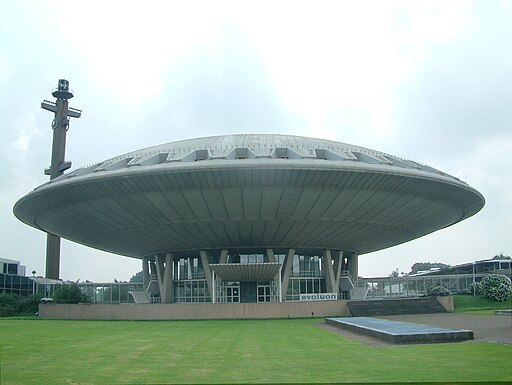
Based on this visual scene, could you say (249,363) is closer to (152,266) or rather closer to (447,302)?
(447,302)

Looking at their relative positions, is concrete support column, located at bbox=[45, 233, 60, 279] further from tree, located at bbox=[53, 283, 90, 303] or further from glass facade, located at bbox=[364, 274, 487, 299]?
glass facade, located at bbox=[364, 274, 487, 299]

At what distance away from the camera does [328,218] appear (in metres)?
42.5

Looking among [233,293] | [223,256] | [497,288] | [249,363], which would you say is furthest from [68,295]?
[249,363]

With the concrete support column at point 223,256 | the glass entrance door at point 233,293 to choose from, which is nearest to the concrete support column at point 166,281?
the glass entrance door at point 233,293

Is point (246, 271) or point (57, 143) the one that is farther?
point (57, 143)

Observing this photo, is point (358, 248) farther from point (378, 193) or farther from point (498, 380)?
point (498, 380)

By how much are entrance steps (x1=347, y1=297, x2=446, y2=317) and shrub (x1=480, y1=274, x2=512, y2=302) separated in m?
8.79

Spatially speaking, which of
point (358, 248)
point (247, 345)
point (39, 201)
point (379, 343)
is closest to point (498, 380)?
point (379, 343)

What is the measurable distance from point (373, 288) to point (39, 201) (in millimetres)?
39751

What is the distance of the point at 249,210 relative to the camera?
40.6 meters

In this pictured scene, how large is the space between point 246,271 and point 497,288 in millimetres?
21417

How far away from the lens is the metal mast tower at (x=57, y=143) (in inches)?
3524

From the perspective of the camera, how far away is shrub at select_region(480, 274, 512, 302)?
48844 mm

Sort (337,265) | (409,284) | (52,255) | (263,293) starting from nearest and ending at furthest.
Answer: (263,293)
(337,265)
(409,284)
(52,255)
